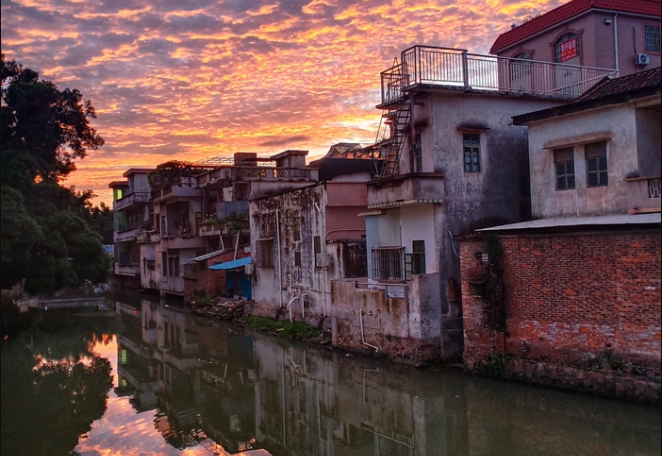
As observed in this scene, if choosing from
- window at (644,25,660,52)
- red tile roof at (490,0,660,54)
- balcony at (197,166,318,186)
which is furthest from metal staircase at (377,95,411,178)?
balcony at (197,166,318,186)

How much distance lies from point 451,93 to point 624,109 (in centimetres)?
425

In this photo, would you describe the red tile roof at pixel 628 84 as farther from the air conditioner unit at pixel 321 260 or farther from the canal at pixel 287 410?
the air conditioner unit at pixel 321 260

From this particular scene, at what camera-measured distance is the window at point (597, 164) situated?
14.0m

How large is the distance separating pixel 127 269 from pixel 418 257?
119 ft

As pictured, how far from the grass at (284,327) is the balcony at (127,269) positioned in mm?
24837

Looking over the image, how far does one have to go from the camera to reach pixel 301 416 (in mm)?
13055

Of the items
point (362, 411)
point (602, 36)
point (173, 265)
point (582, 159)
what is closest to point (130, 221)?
point (173, 265)

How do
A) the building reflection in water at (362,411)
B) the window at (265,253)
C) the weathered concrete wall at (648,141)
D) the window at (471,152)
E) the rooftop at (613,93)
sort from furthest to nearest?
1. the window at (265,253)
2. the window at (471,152)
3. the weathered concrete wall at (648,141)
4. the rooftop at (613,93)
5. the building reflection in water at (362,411)

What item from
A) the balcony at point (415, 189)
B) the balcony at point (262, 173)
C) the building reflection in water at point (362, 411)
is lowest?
the building reflection in water at point (362, 411)

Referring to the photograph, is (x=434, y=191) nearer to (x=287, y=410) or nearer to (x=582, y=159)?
(x=582, y=159)

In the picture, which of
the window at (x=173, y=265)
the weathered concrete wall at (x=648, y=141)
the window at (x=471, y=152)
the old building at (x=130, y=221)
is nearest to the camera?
the weathered concrete wall at (x=648, y=141)

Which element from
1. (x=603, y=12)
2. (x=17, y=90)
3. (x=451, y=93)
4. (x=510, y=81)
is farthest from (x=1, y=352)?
(x=603, y=12)

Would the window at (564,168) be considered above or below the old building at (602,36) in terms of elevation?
below

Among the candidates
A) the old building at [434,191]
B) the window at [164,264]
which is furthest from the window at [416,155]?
the window at [164,264]
